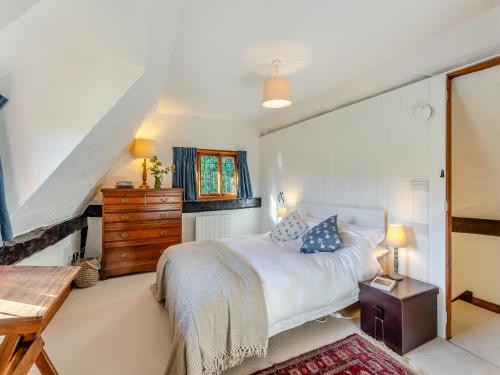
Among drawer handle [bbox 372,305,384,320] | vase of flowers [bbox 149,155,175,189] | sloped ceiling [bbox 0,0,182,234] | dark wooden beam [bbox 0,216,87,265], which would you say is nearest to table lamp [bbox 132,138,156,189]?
vase of flowers [bbox 149,155,175,189]

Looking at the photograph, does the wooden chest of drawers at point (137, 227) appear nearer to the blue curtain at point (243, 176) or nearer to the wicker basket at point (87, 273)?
the wicker basket at point (87, 273)

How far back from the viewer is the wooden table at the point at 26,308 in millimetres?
929

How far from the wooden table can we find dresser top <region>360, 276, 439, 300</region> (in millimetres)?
2274

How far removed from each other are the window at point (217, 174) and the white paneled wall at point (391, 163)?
150cm

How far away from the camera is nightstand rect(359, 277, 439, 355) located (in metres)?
1.96

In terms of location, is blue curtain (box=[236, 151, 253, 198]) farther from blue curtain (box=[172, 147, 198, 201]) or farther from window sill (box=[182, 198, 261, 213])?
blue curtain (box=[172, 147, 198, 201])

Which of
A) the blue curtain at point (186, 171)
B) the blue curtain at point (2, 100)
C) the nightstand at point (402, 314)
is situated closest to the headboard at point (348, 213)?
the nightstand at point (402, 314)

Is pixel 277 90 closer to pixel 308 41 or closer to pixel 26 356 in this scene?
pixel 308 41

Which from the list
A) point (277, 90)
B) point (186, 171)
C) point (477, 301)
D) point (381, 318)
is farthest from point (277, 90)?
point (477, 301)

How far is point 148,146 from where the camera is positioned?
389cm

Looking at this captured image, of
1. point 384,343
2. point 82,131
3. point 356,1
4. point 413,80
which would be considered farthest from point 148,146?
point 384,343

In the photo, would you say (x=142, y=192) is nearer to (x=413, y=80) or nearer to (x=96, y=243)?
(x=96, y=243)

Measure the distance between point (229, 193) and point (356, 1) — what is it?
12.0 ft

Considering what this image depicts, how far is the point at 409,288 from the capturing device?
84.6 inches
